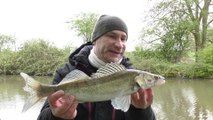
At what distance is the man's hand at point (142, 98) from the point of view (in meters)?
2.55

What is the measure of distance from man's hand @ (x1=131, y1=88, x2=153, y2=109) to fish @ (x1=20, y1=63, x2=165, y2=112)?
0.41 ft

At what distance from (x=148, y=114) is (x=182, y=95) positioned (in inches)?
624

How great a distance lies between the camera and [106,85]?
2.44m

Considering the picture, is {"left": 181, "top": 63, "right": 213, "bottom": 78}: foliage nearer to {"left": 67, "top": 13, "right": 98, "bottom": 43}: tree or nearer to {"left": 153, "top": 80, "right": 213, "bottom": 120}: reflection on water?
{"left": 153, "top": 80, "right": 213, "bottom": 120}: reflection on water

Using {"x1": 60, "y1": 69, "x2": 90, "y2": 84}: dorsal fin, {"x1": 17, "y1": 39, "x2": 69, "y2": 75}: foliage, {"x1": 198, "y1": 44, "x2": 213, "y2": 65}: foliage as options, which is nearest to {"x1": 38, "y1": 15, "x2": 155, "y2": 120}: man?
{"x1": 60, "y1": 69, "x2": 90, "y2": 84}: dorsal fin

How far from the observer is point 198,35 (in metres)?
32.0

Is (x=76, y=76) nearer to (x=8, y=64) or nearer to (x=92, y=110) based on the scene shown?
(x=92, y=110)

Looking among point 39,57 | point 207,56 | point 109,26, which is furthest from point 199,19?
point 109,26

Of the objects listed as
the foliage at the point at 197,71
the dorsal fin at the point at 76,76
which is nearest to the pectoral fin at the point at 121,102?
the dorsal fin at the point at 76,76

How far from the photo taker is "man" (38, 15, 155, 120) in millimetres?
A: 2609

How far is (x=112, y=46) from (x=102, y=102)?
487 millimetres

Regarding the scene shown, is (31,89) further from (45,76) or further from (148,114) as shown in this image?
(45,76)

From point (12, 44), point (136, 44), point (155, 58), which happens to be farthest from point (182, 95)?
point (12, 44)

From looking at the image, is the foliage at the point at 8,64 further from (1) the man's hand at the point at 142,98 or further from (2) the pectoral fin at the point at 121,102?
(2) the pectoral fin at the point at 121,102
